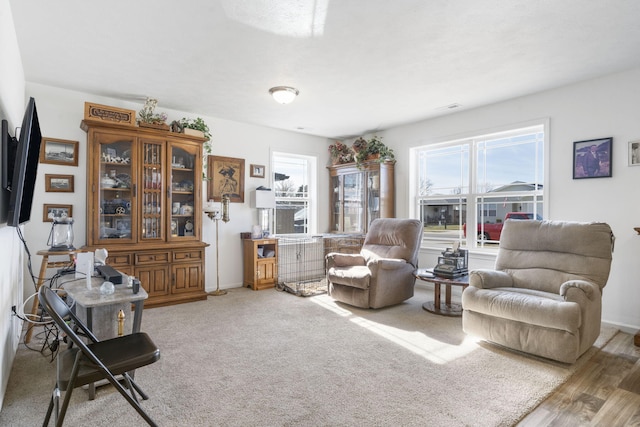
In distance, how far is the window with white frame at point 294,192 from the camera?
5.95m

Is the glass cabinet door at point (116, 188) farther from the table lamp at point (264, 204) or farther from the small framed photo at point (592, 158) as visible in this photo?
the small framed photo at point (592, 158)

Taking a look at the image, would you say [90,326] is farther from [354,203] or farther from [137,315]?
[354,203]

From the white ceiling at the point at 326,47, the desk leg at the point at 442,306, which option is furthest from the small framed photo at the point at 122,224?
the desk leg at the point at 442,306

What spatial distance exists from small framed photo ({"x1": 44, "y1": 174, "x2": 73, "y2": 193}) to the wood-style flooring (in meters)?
4.75

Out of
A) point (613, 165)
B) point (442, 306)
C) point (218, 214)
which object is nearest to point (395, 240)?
point (442, 306)

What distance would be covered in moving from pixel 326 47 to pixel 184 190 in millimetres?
2737

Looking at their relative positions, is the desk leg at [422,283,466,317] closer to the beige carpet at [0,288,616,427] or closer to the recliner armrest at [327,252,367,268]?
the beige carpet at [0,288,616,427]

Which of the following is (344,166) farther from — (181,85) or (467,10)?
(467,10)

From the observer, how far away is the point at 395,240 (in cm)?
452

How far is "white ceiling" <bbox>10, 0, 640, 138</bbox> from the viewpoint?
2375 millimetres

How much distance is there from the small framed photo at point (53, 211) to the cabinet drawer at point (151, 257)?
→ 921 millimetres

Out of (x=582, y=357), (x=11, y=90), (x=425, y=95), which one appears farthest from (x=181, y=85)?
(x=582, y=357)

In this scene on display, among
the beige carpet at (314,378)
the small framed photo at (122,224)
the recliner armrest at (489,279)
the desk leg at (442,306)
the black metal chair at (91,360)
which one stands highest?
the small framed photo at (122,224)

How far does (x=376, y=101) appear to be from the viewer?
432cm
